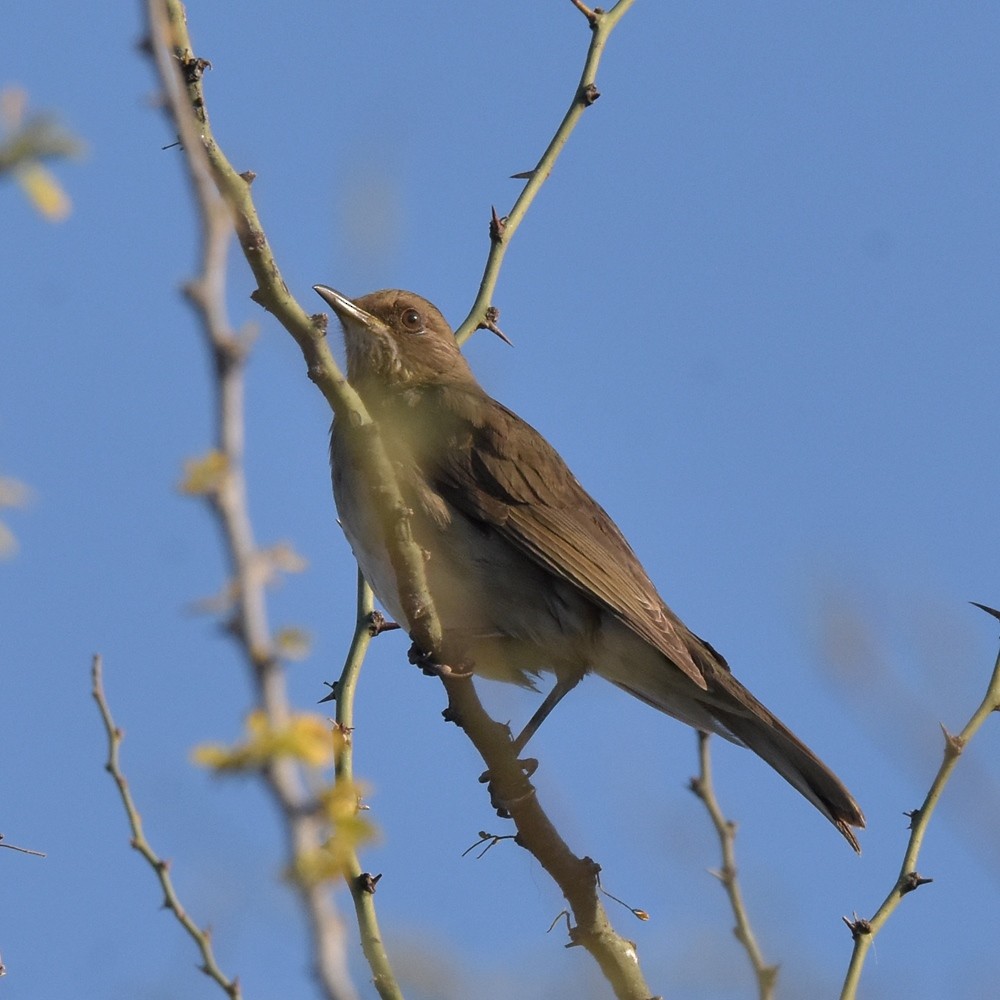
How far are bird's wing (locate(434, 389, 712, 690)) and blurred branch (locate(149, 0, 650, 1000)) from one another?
1.41m

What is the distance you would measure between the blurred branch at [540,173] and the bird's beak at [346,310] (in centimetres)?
161

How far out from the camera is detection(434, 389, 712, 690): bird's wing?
6738mm

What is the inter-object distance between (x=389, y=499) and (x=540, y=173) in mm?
2644

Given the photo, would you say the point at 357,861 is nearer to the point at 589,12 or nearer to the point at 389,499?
the point at 389,499

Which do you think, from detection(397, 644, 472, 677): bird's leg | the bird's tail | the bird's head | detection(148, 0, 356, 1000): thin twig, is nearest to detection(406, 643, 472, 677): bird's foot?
detection(397, 644, 472, 677): bird's leg

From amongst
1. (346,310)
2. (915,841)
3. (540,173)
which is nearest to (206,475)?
(915,841)

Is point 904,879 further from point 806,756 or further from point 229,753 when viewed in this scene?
point 229,753

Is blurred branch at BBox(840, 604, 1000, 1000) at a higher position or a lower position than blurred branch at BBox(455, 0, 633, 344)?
lower

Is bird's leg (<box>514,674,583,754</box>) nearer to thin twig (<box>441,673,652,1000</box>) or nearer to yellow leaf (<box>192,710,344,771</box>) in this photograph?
thin twig (<box>441,673,652,1000</box>)

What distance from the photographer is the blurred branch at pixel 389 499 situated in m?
3.10

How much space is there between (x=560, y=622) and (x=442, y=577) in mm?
595

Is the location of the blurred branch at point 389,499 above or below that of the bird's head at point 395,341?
below

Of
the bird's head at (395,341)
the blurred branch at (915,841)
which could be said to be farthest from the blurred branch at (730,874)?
the bird's head at (395,341)

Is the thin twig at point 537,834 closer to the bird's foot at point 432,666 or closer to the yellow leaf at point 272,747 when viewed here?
the bird's foot at point 432,666
